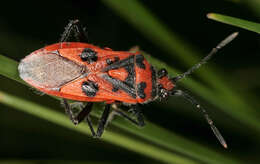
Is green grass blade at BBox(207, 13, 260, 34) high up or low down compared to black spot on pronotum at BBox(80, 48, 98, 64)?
up

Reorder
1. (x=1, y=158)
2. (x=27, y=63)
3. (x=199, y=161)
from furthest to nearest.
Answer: (x=1, y=158) → (x=199, y=161) → (x=27, y=63)

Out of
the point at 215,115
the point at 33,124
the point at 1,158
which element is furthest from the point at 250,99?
the point at 1,158

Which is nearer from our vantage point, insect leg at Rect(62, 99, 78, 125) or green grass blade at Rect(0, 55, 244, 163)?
green grass blade at Rect(0, 55, 244, 163)

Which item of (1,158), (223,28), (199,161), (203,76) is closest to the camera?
(199,161)

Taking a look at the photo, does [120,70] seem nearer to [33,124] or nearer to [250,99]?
[33,124]

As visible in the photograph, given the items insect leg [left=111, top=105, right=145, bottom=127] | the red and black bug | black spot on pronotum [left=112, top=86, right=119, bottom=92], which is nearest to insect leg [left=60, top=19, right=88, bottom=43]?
the red and black bug

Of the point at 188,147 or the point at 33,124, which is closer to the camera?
the point at 188,147

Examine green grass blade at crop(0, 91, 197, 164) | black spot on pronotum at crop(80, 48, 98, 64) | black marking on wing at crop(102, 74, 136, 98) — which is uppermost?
black spot on pronotum at crop(80, 48, 98, 64)

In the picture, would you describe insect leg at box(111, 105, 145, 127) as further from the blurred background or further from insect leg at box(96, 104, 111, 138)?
the blurred background
